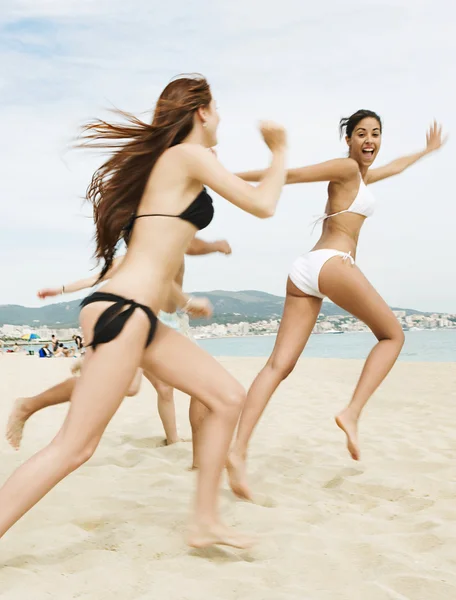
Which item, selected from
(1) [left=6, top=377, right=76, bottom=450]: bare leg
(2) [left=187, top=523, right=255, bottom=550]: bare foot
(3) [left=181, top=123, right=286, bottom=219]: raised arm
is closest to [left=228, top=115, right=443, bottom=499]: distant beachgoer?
(2) [left=187, top=523, right=255, bottom=550]: bare foot

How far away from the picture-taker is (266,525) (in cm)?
358

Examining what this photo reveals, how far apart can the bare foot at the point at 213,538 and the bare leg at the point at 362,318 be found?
54.9 inches

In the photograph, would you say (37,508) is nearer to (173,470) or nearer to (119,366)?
(173,470)

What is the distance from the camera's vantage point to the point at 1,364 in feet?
58.7

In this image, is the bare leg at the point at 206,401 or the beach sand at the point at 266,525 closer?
the beach sand at the point at 266,525

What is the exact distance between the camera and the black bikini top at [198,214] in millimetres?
2918

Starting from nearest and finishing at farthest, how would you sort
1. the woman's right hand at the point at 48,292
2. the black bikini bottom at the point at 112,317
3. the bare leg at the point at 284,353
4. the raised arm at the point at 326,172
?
the black bikini bottom at the point at 112,317 < the raised arm at the point at 326,172 < the bare leg at the point at 284,353 < the woman's right hand at the point at 48,292

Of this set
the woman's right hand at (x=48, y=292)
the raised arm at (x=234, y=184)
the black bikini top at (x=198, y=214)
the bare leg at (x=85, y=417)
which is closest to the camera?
the bare leg at (x=85, y=417)

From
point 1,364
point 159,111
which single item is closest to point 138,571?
point 159,111

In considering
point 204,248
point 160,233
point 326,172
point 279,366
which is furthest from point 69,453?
point 326,172

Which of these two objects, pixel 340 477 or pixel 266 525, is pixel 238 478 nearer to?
pixel 266 525

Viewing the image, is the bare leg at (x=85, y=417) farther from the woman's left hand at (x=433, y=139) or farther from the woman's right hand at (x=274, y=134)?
the woman's left hand at (x=433, y=139)

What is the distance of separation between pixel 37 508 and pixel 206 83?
2.48m

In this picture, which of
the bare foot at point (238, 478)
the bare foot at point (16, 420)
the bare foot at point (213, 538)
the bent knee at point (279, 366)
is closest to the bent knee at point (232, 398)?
the bare foot at point (213, 538)
